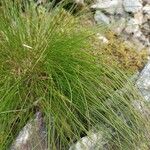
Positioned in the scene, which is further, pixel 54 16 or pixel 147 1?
pixel 147 1

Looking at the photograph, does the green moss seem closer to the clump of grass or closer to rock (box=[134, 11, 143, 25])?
rock (box=[134, 11, 143, 25])

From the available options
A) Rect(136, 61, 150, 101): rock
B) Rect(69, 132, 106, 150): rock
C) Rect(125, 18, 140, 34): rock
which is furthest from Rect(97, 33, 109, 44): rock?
Rect(69, 132, 106, 150): rock

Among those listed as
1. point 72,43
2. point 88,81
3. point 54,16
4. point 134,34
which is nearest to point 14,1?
point 54,16

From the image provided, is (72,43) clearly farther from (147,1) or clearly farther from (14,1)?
(147,1)

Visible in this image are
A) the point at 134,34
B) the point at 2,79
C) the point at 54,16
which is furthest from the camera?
the point at 134,34

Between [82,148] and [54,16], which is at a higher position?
[54,16]

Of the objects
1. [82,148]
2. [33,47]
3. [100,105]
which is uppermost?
[33,47]
